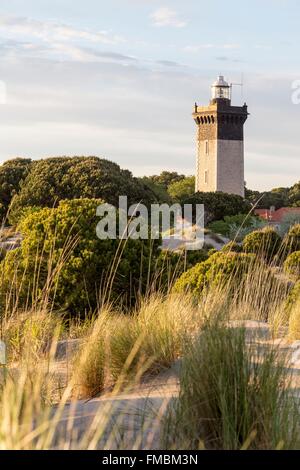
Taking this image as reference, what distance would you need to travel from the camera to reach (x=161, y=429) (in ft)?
13.0

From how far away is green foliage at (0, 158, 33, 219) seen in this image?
37.1 meters

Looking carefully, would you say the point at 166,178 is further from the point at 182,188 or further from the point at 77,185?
the point at 77,185

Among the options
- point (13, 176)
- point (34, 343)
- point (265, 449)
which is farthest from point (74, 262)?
point (13, 176)

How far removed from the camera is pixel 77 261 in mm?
10766

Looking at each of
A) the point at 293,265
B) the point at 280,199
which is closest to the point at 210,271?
the point at 293,265

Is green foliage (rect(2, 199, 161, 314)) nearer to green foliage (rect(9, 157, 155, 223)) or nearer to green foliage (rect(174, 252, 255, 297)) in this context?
green foliage (rect(174, 252, 255, 297))

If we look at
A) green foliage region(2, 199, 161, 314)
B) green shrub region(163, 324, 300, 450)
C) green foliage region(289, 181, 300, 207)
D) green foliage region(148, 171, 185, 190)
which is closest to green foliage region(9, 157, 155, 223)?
green foliage region(2, 199, 161, 314)

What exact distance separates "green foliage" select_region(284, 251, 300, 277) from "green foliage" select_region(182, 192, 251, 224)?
25362mm

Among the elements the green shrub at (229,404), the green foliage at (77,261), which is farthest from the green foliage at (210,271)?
the green shrub at (229,404)

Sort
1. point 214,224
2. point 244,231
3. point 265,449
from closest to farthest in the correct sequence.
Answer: point 265,449
point 244,231
point 214,224

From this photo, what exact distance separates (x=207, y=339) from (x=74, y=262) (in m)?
6.45

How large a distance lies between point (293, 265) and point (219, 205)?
87.3ft

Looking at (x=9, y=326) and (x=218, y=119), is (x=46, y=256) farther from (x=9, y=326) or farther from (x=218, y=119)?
(x=218, y=119)

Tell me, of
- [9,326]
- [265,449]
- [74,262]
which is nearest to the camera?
[265,449]
